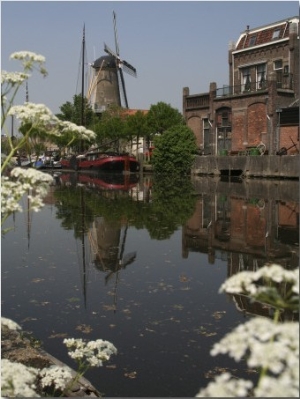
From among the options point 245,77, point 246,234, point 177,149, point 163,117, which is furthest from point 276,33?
point 246,234

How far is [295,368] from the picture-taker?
202 centimetres

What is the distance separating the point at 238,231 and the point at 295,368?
13.4 metres

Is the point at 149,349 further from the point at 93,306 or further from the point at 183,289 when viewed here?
the point at 183,289

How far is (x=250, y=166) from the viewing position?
37.6 metres

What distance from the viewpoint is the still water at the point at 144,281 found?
6.05 meters

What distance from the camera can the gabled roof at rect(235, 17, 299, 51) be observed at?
141 feet

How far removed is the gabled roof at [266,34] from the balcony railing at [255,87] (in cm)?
369

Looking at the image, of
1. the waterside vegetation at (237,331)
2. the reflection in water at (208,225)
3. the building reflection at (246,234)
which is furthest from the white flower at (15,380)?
the reflection in water at (208,225)

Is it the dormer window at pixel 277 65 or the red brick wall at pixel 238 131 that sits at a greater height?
the dormer window at pixel 277 65

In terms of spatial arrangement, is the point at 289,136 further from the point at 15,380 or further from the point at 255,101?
the point at 15,380

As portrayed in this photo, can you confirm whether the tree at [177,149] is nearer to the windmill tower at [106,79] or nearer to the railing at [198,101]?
the railing at [198,101]

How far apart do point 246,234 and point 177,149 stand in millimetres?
29128

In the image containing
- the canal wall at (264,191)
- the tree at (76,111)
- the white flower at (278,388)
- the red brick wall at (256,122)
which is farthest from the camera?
the tree at (76,111)

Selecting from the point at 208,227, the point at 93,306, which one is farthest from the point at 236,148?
the point at 93,306
